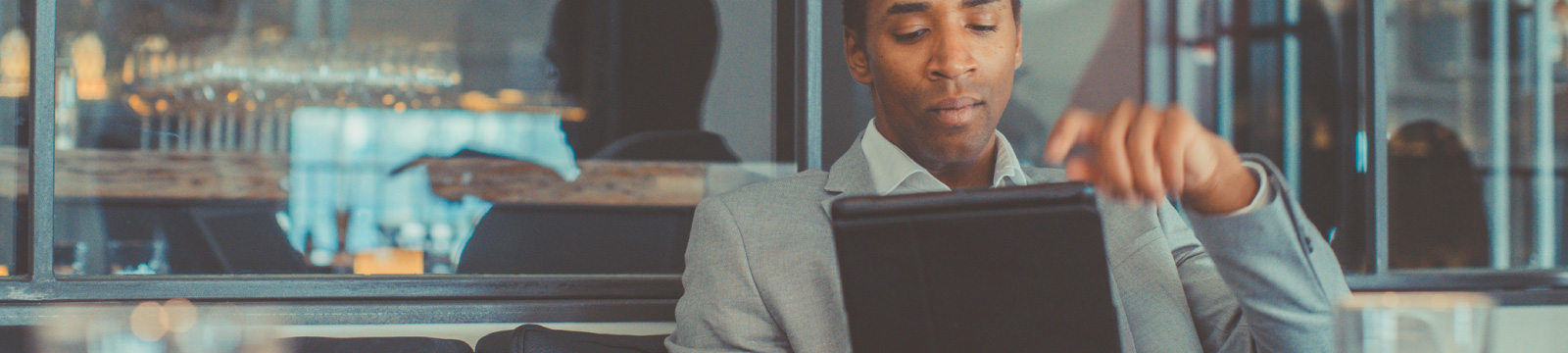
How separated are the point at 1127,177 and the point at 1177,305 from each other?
598mm

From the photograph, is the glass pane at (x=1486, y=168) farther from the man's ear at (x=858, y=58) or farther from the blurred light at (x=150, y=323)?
the blurred light at (x=150, y=323)

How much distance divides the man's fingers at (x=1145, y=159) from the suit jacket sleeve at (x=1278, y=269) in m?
0.09

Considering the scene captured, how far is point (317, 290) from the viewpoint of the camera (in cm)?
151

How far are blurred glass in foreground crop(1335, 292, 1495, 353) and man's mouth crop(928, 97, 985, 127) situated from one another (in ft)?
2.20

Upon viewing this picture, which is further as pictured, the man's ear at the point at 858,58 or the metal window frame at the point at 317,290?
the metal window frame at the point at 317,290

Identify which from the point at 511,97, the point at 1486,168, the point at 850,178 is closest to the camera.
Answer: the point at 850,178

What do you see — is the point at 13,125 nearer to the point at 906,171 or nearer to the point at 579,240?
the point at 579,240

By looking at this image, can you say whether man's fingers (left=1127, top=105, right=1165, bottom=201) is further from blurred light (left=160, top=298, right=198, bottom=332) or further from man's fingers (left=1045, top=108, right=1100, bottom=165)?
blurred light (left=160, top=298, right=198, bottom=332)

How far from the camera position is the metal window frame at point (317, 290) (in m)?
1.48

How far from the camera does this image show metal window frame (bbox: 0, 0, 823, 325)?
4.86 feet

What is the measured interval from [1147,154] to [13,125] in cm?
186

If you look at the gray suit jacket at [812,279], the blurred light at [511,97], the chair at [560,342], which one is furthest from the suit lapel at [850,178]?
the blurred light at [511,97]

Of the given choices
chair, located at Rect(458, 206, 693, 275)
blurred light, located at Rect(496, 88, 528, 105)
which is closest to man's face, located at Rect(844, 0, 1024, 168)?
chair, located at Rect(458, 206, 693, 275)

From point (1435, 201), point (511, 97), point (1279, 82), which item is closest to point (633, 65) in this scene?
point (511, 97)
